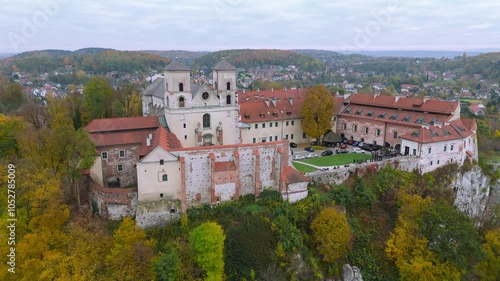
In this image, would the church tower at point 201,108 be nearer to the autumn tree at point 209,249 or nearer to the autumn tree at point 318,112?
the autumn tree at point 318,112

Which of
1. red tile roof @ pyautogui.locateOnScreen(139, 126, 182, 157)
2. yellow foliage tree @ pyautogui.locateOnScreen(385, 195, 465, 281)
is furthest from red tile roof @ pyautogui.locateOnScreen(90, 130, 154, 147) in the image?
yellow foliage tree @ pyautogui.locateOnScreen(385, 195, 465, 281)

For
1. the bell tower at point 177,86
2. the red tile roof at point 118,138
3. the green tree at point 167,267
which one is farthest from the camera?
the bell tower at point 177,86

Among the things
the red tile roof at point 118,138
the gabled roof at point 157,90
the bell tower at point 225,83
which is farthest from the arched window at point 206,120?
the gabled roof at point 157,90

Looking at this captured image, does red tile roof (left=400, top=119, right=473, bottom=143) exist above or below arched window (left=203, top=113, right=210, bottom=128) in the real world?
below

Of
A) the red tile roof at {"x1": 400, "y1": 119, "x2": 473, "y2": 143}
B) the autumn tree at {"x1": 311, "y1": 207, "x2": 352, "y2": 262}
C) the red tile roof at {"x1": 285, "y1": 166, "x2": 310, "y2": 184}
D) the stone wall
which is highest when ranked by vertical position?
the red tile roof at {"x1": 400, "y1": 119, "x2": 473, "y2": 143}

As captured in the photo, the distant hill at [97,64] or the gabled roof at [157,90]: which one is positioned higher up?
the distant hill at [97,64]

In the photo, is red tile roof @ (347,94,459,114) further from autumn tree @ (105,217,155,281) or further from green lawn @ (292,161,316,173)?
autumn tree @ (105,217,155,281)

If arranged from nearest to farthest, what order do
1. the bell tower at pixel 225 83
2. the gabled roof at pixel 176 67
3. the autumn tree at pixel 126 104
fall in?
the gabled roof at pixel 176 67 → the bell tower at pixel 225 83 → the autumn tree at pixel 126 104

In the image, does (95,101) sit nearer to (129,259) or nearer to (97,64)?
(129,259)
